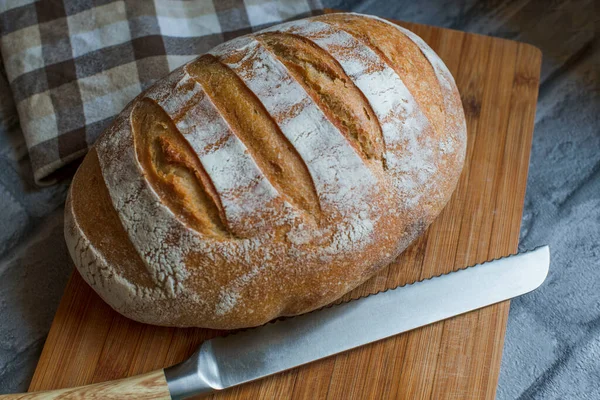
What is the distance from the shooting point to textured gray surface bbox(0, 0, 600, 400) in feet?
4.91

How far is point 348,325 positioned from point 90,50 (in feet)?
3.37

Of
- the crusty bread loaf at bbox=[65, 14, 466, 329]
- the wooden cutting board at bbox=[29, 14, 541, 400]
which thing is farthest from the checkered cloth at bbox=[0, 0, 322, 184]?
the wooden cutting board at bbox=[29, 14, 541, 400]

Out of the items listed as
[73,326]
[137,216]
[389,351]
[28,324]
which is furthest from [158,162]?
[389,351]

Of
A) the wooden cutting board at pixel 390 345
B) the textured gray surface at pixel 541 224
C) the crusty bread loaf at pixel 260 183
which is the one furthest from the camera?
the textured gray surface at pixel 541 224

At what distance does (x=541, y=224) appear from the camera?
166cm

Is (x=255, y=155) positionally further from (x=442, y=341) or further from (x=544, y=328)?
(x=544, y=328)

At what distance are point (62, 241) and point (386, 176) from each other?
84 cm

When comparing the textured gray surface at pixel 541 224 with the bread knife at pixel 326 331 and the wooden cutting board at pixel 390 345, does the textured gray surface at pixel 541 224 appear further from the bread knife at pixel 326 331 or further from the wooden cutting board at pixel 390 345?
the bread knife at pixel 326 331

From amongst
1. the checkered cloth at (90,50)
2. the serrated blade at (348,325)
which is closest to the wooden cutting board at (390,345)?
the serrated blade at (348,325)

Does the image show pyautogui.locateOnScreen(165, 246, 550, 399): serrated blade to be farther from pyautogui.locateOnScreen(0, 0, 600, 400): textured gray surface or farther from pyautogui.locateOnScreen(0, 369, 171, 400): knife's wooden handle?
pyautogui.locateOnScreen(0, 0, 600, 400): textured gray surface

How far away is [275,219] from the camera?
1208 millimetres

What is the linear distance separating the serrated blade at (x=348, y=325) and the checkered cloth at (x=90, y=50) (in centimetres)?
68

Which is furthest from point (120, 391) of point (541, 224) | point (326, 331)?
point (541, 224)

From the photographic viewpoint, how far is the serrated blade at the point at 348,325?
1.30 metres
